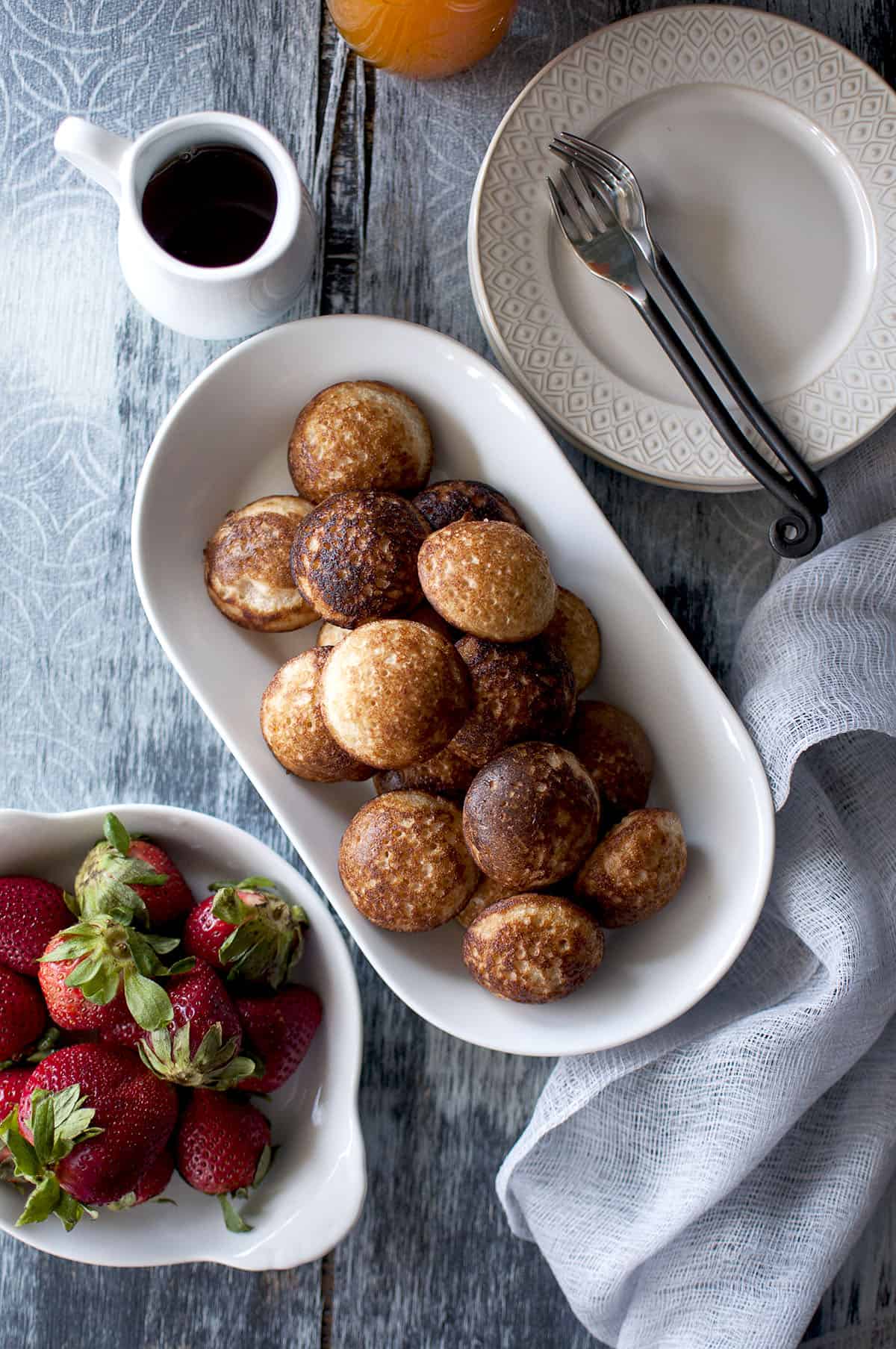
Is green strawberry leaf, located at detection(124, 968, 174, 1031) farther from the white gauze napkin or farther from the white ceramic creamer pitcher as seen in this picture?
the white ceramic creamer pitcher

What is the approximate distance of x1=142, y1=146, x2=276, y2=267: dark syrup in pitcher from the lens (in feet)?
3.48

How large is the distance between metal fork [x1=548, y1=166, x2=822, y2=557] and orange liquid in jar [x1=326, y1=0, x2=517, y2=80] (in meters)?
0.15

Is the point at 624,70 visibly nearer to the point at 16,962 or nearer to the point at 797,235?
the point at 797,235

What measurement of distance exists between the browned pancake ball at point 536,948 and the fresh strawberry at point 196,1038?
0.80 ft

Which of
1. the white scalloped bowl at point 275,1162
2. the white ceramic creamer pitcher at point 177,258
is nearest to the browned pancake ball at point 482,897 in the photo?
the white scalloped bowl at point 275,1162

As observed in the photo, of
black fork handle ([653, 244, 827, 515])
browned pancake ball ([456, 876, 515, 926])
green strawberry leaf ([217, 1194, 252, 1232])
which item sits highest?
black fork handle ([653, 244, 827, 515])

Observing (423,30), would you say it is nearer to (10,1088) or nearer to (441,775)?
(441,775)

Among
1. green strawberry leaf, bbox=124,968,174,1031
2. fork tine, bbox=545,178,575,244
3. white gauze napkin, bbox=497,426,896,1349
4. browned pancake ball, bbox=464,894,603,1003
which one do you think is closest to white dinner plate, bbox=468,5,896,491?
fork tine, bbox=545,178,575,244

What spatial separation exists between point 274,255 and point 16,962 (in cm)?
72

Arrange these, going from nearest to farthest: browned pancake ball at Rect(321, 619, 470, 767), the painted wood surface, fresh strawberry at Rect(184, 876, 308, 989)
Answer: browned pancake ball at Rect(321, 619, 470, 767) → fresh strawberry at Rect(184, 876, 308, 989) → the painted wood surface

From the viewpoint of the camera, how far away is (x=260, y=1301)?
124 cm

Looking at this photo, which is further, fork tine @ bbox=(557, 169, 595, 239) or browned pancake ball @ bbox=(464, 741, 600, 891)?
fork tine @ bbox=(557, 169, 595, 239)

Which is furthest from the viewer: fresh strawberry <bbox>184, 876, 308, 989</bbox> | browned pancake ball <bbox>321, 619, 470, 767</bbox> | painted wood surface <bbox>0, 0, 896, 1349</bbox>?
painted wood surface <bbox>0, 0, 896, 1349</bbox>

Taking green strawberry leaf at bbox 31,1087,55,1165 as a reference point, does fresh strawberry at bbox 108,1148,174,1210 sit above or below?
below
